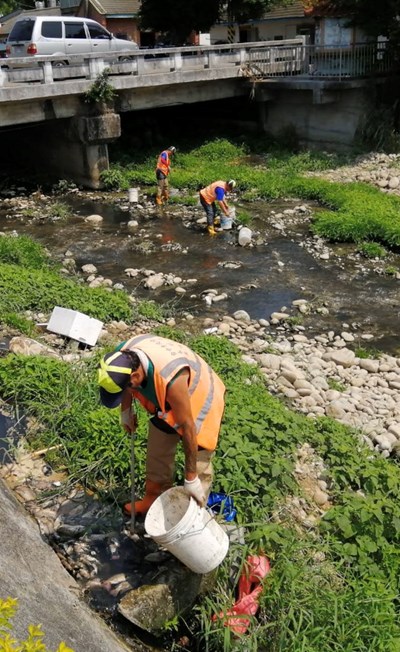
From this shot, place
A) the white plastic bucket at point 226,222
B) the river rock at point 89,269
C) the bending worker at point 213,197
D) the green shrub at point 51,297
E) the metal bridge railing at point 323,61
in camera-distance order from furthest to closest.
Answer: the metal bridge railing at point 323,61, the white plastic bucket at point 226,222, the bending worker at point 213,197, the river rock at point 89,269, the green shrub at point 51,297

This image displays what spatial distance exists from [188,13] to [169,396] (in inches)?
1003

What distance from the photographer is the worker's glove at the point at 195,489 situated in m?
4.05

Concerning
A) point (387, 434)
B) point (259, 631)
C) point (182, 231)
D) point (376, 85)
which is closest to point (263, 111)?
point (376, 85)

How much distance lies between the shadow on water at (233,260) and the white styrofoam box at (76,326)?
278 centimetres

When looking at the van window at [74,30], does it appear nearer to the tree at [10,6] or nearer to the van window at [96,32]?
the van window at [96,32]

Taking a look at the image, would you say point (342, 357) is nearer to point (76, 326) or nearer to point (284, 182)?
point (76, 326)

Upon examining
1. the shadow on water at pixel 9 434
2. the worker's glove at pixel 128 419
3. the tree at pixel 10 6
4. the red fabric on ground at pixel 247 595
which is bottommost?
the red fabric on ground at pixel 247 595

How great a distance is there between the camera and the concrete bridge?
16.2 m

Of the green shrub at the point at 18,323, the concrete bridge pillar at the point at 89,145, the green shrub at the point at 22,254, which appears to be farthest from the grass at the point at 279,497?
the concrete bridge pillar at the point at 89,145

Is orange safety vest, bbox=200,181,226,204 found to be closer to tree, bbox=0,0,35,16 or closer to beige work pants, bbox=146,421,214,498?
beige work pants, bbox=146,421,214,498

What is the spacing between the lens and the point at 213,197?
533 inches

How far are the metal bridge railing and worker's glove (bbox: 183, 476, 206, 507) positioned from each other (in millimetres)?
18079

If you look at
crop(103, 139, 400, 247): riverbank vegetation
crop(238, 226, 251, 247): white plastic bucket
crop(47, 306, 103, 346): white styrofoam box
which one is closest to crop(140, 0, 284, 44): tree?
crop(103, 139, 400, 247): riverbank vegetation

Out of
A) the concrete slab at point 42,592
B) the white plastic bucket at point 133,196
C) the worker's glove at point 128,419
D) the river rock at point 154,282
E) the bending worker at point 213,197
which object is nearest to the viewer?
the concrete slab at point 42,592
